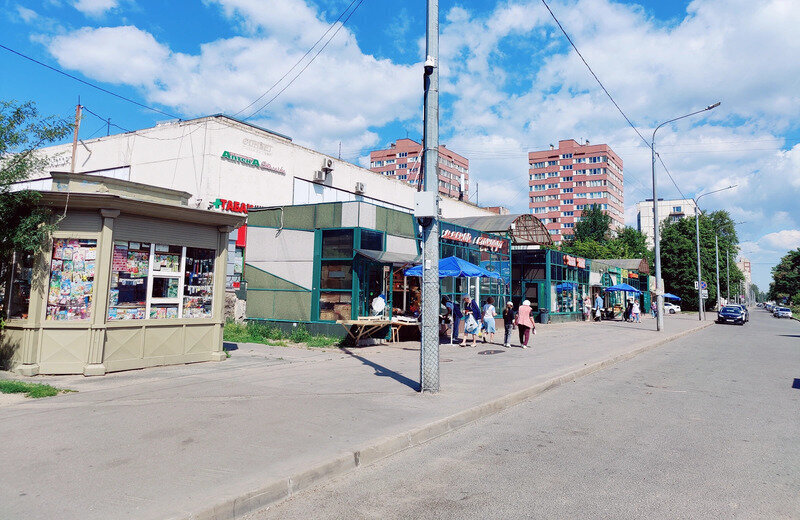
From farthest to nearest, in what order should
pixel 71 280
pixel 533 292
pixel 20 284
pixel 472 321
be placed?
pixel 533 292 → pixel 472 321 → pixel 20 284 → pixel 71 280

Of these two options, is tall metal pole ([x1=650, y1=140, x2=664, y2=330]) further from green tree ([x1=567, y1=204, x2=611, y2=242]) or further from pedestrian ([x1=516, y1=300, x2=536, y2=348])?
green tree ([x1=567, y1=204, x2=611, y2=242])

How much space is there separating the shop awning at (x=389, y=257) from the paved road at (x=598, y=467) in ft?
27.4

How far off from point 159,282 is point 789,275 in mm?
91600

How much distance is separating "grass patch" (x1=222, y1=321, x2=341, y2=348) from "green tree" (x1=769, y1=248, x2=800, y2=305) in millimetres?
81148

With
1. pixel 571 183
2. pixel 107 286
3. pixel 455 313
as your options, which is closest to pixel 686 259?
pixel 571 183

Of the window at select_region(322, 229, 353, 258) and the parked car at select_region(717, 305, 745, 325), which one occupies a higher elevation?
the window at select_region(322, 229, 353, 258)

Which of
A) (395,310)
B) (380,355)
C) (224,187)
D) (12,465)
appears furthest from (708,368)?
(224,187)

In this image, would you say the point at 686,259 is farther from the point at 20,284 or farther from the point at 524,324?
the point at 20,284

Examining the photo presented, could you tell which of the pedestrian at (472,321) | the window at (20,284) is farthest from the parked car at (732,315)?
the window at (20,284)

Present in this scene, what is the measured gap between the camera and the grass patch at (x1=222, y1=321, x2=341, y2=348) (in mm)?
15180

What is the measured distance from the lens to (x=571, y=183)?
97.8 m

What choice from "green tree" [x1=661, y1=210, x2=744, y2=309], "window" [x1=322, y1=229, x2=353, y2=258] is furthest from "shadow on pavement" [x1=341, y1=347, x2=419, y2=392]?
"green tree" [x1=661, y1=210, x2=744, y2=309]

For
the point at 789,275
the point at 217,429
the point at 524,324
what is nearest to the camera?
the point at 217,429

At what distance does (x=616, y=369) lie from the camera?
12.3 meters
